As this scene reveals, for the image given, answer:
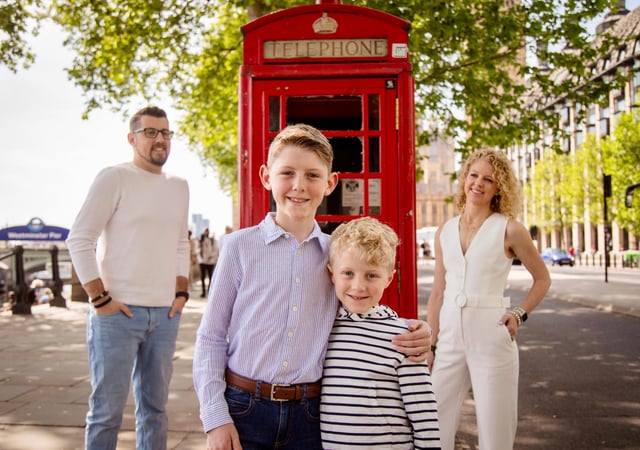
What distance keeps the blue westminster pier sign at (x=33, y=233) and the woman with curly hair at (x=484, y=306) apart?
1289cm

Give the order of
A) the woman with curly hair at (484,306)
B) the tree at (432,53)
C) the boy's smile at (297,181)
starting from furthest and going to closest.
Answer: the tree at (432,53)
the woman with curly hair at (484,306)
the boy's smile at (297,181)

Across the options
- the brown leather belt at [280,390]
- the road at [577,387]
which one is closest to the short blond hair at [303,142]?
the brown leather belt at [280,390]

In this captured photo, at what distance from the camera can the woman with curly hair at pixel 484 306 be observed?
9.97ft

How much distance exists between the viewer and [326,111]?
3799 mm

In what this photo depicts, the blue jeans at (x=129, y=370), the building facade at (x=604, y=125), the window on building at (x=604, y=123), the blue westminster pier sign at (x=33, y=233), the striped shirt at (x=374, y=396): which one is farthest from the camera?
the window on building at (x=604, y=123)

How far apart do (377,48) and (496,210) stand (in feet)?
3.97

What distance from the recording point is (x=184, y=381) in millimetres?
6117

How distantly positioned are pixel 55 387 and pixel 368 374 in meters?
4.91

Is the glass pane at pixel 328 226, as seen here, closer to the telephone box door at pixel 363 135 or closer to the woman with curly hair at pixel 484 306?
the telephone box door at pixel 363 135

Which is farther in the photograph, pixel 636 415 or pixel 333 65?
pixel 636 415

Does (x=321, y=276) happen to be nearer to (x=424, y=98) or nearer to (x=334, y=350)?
(x=334, y=350)

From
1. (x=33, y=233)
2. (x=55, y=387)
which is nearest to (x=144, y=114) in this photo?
(x=55, y=387)

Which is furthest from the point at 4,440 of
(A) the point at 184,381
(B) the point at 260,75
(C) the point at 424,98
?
(C) the point at 424,98

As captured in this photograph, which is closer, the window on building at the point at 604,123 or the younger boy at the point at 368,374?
the younger boy at the point at 368,374
